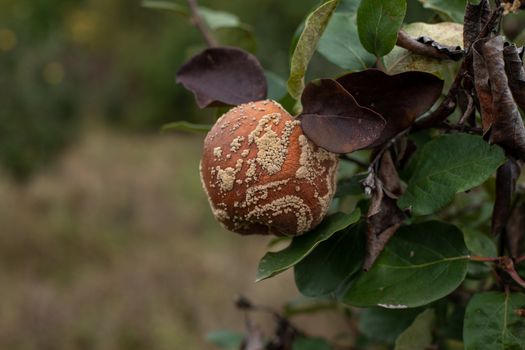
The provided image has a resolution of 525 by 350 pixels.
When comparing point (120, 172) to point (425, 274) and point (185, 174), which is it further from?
point (425, 274)

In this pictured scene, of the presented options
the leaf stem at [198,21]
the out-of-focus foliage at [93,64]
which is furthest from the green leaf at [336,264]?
the out-of-focus foliage at [93,64]

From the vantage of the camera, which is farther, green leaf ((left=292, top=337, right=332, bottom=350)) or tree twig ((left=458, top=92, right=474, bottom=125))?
green leaf ((left=292, top=337, right=332, bottom=350))

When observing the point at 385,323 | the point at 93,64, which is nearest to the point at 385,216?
the point at 385,323

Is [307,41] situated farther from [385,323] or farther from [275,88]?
[385,323]

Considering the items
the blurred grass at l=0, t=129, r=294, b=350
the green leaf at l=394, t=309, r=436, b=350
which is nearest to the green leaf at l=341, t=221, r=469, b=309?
the green leaf at l=394, t=309, r=436, b=350

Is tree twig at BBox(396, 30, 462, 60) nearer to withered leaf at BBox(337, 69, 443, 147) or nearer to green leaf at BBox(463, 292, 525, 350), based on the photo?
withered leaf at BBox(337, 69, 443, 147)

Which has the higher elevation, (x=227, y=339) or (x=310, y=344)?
(x=310, y=344)
